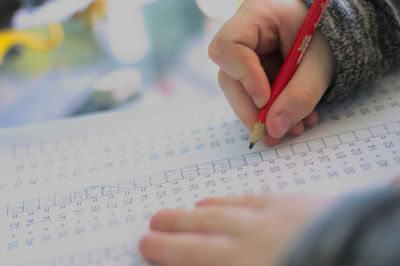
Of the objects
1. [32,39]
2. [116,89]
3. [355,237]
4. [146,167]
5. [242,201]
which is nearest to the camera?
[355,237]

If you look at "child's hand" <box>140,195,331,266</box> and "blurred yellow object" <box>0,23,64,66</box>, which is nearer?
"child's hand" <box>140,195,331,266</box>

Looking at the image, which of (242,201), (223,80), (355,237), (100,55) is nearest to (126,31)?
(100,55)

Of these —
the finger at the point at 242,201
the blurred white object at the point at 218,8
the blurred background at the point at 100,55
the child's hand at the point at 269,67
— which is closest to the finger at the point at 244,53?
the child's hand at the point at 269,67

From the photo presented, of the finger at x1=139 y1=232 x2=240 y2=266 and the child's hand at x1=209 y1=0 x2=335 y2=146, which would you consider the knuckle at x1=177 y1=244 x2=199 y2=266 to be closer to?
the finger at x1=139 y1=232 x2=240 y2=266

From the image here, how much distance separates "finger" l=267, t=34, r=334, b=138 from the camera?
0.42m

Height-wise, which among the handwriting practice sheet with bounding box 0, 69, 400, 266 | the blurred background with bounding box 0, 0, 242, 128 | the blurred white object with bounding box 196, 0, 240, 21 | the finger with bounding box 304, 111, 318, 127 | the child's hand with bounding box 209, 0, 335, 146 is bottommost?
the blurred background with bounding box 0, 0, 242, 128

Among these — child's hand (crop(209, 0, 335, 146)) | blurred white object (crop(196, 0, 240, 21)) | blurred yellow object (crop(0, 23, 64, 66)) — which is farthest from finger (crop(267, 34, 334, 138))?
blurred yellow object (crop(0, 23, 64, 66))

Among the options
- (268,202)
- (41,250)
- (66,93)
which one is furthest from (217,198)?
(66,93)

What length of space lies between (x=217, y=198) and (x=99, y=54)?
1.86ft

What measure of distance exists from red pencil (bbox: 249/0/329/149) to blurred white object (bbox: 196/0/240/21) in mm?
392

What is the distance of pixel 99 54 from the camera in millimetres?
843

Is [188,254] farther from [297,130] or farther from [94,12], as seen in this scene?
[94,12]

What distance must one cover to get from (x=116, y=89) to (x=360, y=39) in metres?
0.38

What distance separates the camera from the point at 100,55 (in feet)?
2.76
